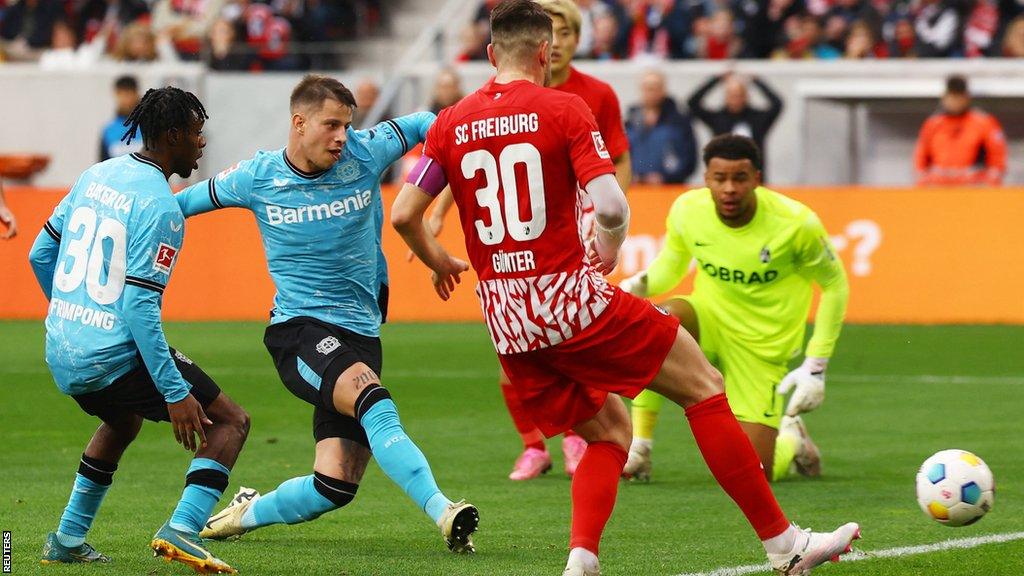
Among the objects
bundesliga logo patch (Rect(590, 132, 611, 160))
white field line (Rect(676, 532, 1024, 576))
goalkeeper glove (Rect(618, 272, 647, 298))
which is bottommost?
white field line (Rect(676, 532, 1024, 576))

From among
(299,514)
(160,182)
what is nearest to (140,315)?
(160,182)

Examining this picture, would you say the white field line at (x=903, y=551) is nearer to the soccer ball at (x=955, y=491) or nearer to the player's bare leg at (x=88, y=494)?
the soccer ball at (x=955, y=491)

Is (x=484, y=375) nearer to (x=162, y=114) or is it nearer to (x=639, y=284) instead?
(x=639, y=284)

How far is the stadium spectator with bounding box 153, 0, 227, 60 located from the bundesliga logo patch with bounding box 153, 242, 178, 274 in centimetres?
1774

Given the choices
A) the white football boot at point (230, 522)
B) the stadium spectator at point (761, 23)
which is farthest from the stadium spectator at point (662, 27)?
the white football boot at point (230, 522)

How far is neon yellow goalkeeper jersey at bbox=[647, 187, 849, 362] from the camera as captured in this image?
859cm

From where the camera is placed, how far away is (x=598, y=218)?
549 centimetres

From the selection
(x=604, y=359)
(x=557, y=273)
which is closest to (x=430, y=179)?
(x=557, y=273)

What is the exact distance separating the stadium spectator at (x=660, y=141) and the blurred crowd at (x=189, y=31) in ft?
21.2

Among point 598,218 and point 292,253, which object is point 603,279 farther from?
point 292,253

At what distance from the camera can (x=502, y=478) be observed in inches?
339

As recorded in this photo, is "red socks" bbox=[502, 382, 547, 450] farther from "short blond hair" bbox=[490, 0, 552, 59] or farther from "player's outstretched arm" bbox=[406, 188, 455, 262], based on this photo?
"short blond hair" bbox=[490, 0, 552, 59]

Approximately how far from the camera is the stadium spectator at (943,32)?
19.8 metres

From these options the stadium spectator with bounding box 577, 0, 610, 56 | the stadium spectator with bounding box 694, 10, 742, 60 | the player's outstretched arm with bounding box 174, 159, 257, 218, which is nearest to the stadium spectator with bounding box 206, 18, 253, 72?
the stadium spectator with bounding box 577, 0, 610, 56
